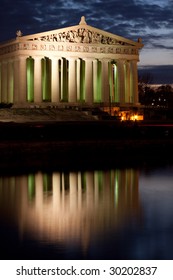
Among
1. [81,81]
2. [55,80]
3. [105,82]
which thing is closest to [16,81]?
[55,80]

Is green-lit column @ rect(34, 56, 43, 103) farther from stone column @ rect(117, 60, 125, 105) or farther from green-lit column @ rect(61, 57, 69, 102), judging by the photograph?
stone column @ rect(117, 60, 125, 105)

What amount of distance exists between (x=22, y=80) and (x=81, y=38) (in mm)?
9478

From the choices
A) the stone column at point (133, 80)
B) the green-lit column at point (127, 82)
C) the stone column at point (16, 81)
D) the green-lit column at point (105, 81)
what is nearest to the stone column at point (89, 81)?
the green-lit column at point (105, 81)

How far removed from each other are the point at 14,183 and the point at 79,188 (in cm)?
304

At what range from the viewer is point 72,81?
8494 cm

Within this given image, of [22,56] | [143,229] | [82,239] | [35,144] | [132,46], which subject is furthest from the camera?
[132,46]

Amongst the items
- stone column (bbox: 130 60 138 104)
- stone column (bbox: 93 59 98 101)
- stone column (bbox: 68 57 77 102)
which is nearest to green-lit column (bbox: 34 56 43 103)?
stone column (bbox: 68 57 77 102)

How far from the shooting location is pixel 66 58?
8412 cm

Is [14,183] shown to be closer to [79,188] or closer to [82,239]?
[79,188]

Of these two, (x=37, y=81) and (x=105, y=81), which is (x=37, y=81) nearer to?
(x=37, y=81)

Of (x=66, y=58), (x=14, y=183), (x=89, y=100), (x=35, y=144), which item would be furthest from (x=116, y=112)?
(x=14, y=183)

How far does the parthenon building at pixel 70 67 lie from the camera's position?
81.8 m

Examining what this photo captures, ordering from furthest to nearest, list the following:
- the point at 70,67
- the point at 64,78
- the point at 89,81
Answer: the point at 64,78 < the point at 89,81 < the point at 70,67

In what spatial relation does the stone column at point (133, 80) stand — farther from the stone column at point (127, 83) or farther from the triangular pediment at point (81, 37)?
the triangular pediment at point (81, 37)
